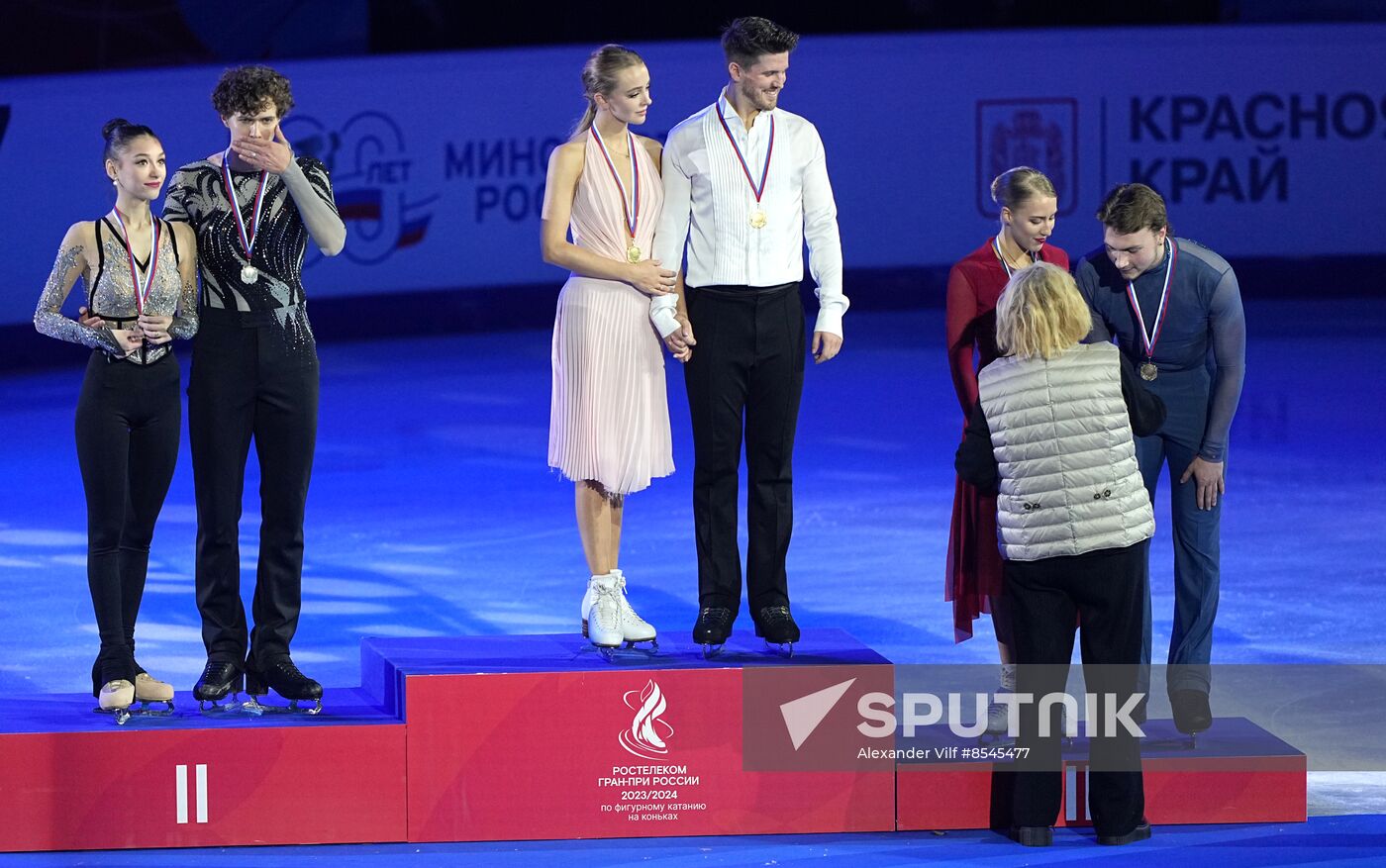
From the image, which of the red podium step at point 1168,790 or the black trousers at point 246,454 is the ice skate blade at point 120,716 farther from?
the red podium step at point 1168,790

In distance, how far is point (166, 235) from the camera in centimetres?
492

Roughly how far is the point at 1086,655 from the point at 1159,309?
100 centimetres

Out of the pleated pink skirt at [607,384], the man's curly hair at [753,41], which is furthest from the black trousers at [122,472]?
the man's curly hair at [753,41]

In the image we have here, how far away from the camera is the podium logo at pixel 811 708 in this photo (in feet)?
16.7

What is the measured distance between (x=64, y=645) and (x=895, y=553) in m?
3.54

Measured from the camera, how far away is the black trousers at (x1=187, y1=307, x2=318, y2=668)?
4938 mm

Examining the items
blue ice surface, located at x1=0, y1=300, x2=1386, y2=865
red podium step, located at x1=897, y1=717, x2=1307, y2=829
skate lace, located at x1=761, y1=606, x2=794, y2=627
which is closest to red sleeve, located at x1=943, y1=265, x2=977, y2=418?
skate lace, located at x1=761, y1=606, x2=794, y2=627

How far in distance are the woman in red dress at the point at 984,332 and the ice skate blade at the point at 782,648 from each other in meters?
0.46

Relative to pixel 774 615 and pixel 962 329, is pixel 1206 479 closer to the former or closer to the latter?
pixel 962 329

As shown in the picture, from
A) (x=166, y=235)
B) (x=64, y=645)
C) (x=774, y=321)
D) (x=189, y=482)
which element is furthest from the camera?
(x=189, y=482)

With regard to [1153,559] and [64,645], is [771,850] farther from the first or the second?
[1153,559]

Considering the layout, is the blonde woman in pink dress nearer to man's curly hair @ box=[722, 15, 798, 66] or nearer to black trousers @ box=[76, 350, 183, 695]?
man's curly hair @ box=[722, 15, 798, 66]

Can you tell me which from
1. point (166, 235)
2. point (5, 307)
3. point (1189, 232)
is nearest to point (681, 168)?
point (166, 235)

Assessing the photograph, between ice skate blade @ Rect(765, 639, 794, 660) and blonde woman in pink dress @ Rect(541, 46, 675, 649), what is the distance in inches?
13.3
